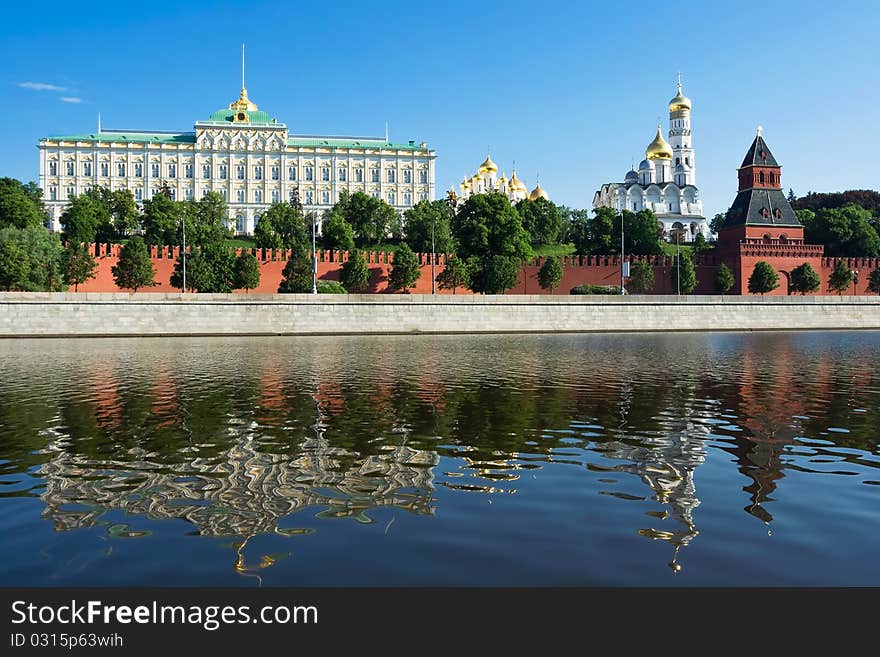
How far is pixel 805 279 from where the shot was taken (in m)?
67.0

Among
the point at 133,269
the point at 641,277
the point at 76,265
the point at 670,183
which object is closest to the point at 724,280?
the point at 641,277

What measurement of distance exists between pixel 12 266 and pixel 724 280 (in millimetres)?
51964

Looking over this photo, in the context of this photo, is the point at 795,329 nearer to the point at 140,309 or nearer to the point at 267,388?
the point at 140,309

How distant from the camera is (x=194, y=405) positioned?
17.0 metres

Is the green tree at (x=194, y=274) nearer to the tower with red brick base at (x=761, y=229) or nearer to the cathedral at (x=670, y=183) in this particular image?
the tower with red brick base at (x=761, y=229)

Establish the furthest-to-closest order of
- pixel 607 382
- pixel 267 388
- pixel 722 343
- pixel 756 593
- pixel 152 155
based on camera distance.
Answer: pixel 152 155, pixel 722 343, pixel 607 382, pixel 267 388, pixel 756 593

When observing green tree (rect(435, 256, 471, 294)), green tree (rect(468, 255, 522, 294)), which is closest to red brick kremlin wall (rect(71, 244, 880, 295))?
green tree (rect(435, 256, 471, 294))

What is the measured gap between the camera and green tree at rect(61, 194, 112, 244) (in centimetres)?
7226

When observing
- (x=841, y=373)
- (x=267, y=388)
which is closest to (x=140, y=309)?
(x=267, y=388)

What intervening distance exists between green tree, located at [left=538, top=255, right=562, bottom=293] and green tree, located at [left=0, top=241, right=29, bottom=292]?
36557 mm

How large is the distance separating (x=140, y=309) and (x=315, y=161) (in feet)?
283

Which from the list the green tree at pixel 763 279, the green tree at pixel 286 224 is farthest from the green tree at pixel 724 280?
the green tree at pixel 286 224

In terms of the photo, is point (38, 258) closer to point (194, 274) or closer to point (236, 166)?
point (194, 274)

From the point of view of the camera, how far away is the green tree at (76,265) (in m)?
54.9
